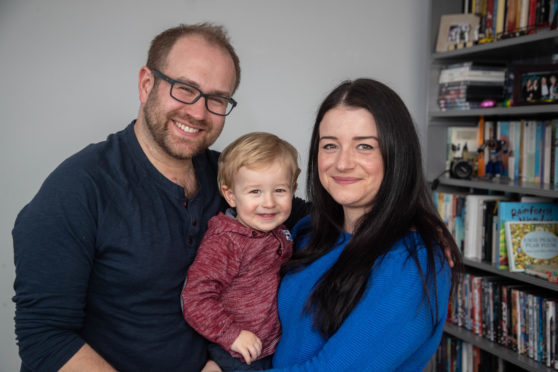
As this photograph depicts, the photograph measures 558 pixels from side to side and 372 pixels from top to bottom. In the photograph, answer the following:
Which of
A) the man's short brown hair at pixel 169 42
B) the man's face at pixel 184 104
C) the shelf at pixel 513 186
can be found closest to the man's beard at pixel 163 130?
the man's face at pixel 184 104

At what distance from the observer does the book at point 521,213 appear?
2.36 m

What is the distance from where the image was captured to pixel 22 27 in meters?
2.09

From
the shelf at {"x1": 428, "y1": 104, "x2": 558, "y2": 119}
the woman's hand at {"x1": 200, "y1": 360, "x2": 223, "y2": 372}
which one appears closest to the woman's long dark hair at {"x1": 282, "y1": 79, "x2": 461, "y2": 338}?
the woman's hand at {"x1": 200, "y1": 360, "x2": 223, "y2": 372}

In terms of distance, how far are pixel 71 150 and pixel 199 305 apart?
4.18 ft

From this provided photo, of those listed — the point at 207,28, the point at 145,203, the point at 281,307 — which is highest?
the point at 207,28

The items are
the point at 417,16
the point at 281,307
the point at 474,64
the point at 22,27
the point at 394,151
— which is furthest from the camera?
the point at 417,16

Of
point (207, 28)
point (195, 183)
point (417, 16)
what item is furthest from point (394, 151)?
point (417, 16)

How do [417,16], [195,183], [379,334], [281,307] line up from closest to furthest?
[379,334] < [281,307] < [195,183] < [417,16]

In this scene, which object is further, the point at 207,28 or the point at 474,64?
the point at 474,64

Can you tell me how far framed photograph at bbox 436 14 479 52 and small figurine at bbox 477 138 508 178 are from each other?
0.60 meters

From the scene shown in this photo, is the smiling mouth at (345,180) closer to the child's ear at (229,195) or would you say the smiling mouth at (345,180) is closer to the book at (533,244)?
the child's ear at (229,195)

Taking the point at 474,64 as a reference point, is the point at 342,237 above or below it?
below

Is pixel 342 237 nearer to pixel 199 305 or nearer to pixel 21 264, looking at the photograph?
pixel 199 305

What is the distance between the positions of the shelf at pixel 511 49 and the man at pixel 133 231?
61.0 inches
